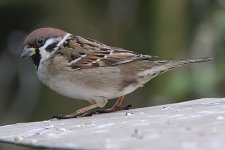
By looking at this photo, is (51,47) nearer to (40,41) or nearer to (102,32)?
(40,41)

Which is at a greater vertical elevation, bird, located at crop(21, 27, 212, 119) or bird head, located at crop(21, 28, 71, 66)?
bird head, located at crop(21, 28, 71, 66)

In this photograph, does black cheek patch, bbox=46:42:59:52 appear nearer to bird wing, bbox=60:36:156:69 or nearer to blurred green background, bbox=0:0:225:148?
bird wing, bbox=60:36:156:69

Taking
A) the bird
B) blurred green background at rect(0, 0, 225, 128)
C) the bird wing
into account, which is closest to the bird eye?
the bird

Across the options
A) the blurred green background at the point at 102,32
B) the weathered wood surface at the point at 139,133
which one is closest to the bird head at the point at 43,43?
the weathered wood surface at the point at 139,133

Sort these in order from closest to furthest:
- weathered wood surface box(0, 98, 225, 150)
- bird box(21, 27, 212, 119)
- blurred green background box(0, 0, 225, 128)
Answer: weathered wood surface box(0, 98, 225, 150) → bird box(21, 27, 212, 119) → blurred green background box(0, 0, 225, 128)

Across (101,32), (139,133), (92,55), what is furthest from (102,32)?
(139,133)

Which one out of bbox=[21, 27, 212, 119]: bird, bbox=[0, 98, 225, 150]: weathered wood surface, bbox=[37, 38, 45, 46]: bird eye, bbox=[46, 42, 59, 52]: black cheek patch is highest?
bbox=[37, 38, 45, 46]: bird eye

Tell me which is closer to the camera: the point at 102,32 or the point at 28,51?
the point at 28,51

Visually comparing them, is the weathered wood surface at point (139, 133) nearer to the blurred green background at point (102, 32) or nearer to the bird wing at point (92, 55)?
the bird wing at point (92, 55)

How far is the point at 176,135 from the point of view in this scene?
197cm

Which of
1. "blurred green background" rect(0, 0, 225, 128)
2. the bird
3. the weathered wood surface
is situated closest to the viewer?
the weathered wood surface

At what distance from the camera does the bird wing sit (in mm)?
3689

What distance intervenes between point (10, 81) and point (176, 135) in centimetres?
413

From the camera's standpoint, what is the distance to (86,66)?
3.68 m
